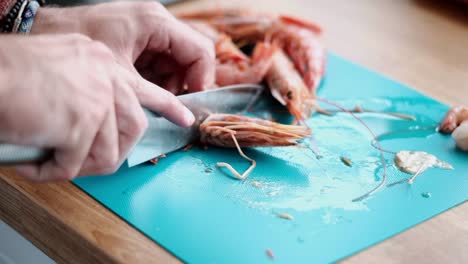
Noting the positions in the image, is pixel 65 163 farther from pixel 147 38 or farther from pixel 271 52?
pixel 271 52

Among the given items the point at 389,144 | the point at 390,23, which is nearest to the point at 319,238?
the point at 389,144

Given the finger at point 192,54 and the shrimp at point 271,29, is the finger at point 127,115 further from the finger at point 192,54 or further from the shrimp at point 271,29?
the shrimp at point 271,29

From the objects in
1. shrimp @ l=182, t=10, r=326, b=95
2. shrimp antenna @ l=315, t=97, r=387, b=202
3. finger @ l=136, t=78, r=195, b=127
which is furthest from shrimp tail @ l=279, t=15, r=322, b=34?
finger @ l=136, t=78, r=195, b=127

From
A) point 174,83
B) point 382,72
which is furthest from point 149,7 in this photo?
point 382,72

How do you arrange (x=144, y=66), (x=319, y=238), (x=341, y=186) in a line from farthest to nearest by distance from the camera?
(x=144, y=66), (x=341, y=186), (x=319, y=238)

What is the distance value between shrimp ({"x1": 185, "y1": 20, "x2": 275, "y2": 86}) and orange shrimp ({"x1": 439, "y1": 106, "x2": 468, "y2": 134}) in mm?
419

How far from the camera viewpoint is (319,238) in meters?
1.08

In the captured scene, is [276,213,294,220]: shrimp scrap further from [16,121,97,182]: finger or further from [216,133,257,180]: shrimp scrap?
[16,121,97,182]: finger

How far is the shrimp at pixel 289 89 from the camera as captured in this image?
147cm

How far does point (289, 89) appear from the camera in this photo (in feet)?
4.91

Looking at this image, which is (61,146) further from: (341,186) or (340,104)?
(340,104)

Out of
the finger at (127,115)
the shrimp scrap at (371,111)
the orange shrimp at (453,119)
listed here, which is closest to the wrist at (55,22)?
the finger at (127,115)

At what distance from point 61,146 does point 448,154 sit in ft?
2.60

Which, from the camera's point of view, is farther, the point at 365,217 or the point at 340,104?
the point at 340,104
